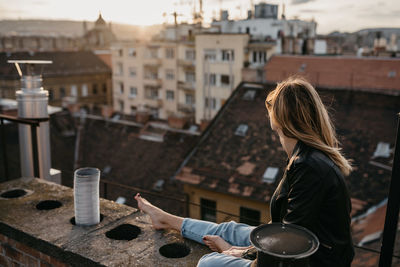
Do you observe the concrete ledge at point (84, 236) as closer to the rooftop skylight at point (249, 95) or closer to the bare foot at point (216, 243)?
the bare foot at point (216, 243)

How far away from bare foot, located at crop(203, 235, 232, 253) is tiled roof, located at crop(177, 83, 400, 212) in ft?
31.8

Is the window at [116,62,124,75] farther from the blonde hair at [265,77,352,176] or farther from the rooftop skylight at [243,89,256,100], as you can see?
the blonde hair at [265,77,352,176]

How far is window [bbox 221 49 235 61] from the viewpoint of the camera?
32250mm

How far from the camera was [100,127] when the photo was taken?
67.7ft

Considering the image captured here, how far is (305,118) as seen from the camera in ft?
7.37

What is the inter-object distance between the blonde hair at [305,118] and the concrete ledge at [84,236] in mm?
1028

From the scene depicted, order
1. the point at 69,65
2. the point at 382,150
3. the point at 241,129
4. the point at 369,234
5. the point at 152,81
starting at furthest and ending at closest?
the point at 69,65 < the point at 152,81 < the point at 241,129 < the point at 382,150 < the point at 369,234

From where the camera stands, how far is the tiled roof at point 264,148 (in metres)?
12.5

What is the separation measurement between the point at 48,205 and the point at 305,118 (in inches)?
89.4

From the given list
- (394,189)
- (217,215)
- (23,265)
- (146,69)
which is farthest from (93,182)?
(146,69)

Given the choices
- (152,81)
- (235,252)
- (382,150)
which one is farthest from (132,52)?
(235,252)

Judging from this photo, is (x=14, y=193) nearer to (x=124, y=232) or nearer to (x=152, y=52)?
(x=124, y=232)

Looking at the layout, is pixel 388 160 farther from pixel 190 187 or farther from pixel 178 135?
pixel 178 135

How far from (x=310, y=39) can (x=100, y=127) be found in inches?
1044
